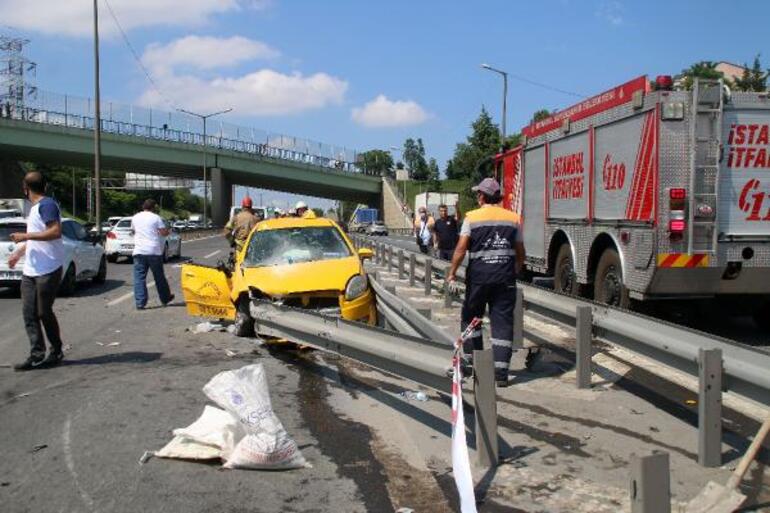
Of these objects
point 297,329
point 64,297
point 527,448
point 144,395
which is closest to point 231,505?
point 527,448

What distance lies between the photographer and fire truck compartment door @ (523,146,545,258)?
39.1 ft

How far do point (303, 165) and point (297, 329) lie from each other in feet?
222

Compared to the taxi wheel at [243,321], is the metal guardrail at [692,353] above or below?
above

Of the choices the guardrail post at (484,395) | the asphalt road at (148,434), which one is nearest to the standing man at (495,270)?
the asphalt road at (148,434)

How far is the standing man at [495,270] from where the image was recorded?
6.48 meters

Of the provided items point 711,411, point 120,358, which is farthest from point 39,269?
point 711,411

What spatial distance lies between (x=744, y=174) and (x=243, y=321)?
19.2 ft

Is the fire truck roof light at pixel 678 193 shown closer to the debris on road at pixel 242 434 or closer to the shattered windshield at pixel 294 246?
the shattered windshield at pixel 294 246

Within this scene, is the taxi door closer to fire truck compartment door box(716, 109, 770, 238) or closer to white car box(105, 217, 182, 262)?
fire truck compartment door box(716, 109, 770, 238)

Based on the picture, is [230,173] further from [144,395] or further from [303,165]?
[144,395]

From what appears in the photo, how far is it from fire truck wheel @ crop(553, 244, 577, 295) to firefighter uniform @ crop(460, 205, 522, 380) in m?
4.16

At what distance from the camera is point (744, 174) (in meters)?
8.18

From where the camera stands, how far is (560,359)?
7785mm

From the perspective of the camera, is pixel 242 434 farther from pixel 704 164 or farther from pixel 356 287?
pixel 704 164
